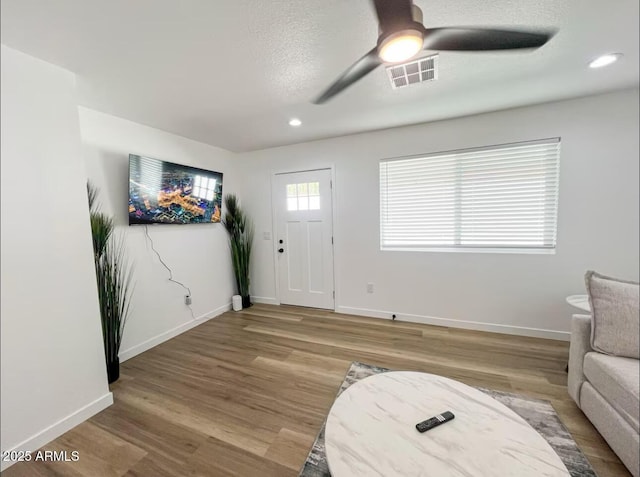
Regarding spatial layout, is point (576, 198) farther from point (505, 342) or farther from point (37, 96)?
point (37, 96)

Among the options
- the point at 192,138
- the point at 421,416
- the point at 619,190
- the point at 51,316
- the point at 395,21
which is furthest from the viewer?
the point at 192,138

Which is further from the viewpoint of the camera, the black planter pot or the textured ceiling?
the black planter pot


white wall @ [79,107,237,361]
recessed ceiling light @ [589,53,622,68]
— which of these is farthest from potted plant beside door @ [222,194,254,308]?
recessed ceiling light @ [589,53,622,68]

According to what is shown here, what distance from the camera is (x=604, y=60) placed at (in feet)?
5.72

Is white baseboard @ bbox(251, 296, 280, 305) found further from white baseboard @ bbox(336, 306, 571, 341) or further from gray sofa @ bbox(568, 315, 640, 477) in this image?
gray sofa @ bbox(568, 315, 640, 477)

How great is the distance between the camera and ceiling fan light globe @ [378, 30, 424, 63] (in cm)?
102

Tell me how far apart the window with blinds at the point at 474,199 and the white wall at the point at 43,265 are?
2.85 m

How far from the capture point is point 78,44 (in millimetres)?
1433

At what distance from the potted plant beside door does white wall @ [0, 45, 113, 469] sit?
1.92 metres

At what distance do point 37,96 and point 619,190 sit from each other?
449 centimetres

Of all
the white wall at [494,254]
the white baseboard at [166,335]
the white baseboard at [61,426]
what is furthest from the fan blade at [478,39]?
the white baseboard at [166,335]

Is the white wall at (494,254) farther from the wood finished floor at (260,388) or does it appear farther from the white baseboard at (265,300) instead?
the white baseboard at (265,300)

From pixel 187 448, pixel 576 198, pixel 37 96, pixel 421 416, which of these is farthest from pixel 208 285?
pixel 576 198

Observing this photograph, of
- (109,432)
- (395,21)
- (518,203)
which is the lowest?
(109,432)
